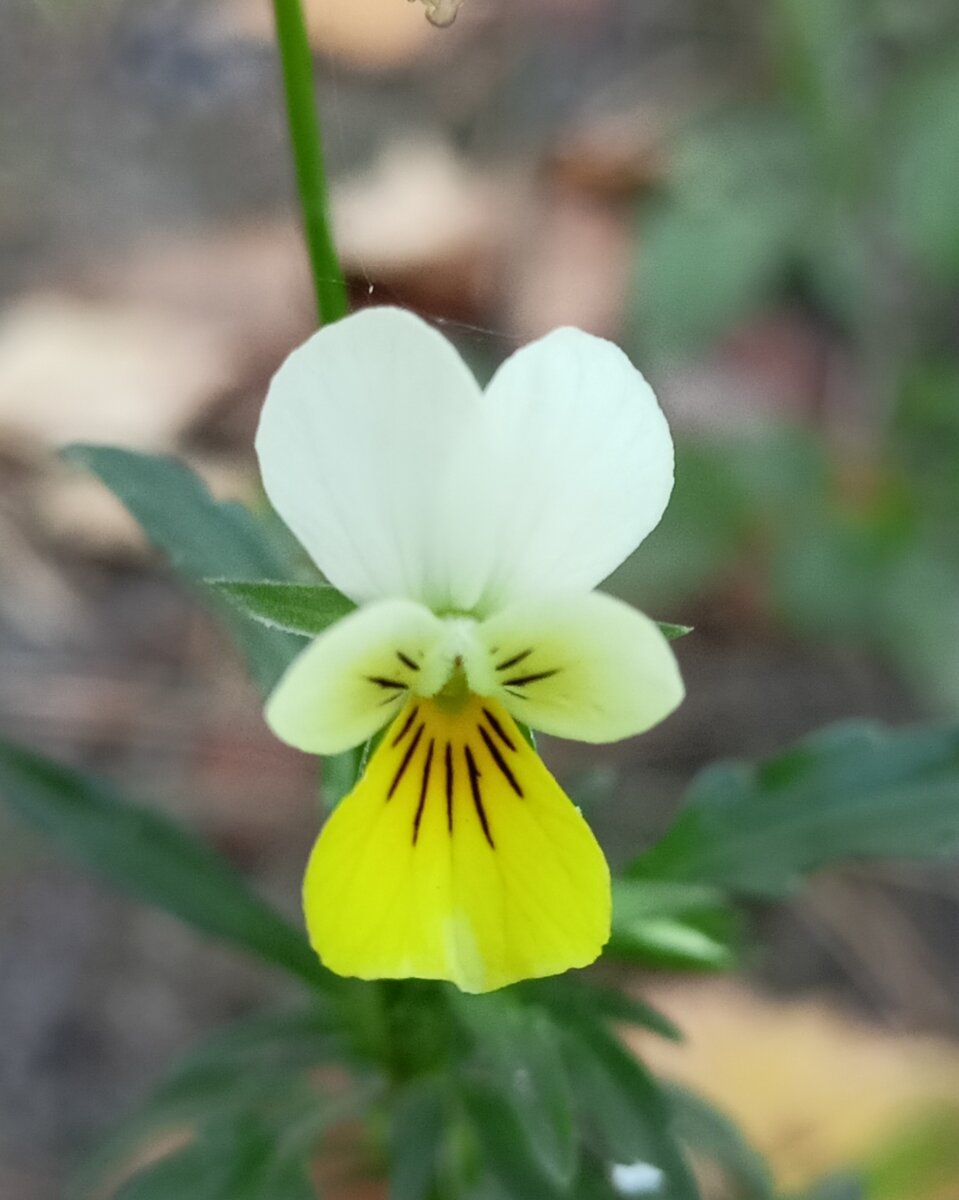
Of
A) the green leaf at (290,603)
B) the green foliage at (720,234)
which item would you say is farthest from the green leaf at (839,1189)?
the green foliage at (720,234)

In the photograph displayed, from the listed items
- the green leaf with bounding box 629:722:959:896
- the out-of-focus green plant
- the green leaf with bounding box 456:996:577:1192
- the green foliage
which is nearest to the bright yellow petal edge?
the green leaf with bounding box 456:996:577:1192

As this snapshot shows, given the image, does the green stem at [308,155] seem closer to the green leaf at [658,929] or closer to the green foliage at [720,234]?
the green leaf at [658,929]

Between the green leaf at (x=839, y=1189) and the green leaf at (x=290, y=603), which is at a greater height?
the green leaf at (x=290, y=603)

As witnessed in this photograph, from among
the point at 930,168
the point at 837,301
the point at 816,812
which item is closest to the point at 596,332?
the point at 837,301

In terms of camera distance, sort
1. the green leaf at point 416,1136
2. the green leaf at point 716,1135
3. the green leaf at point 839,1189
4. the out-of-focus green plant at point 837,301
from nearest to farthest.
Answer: the green leaf at point 416,1136 → the green leaf at point 716,1135 → the green leaf at point 839,1189 → the out-of-focus green plant at point 837,301

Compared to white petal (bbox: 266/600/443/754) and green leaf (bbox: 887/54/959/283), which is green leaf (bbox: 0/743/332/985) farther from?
green leaf (bbox: 887/54/959/283)

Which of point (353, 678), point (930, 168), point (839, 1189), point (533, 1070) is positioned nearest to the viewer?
point (353, 678)

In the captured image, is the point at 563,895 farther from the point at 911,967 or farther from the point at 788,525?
the point at 788,525

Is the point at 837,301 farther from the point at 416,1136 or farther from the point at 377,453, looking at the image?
the point at 377,453
